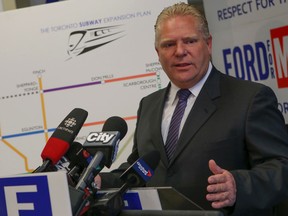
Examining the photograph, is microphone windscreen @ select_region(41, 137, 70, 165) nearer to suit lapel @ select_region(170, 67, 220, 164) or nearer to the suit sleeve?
the suit sleeve

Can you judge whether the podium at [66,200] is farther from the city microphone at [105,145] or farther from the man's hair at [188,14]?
the man's hair at [188,14]

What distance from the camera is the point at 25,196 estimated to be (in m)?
1.56

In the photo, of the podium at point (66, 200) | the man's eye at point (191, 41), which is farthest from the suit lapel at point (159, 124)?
the podium at point (66, 200)

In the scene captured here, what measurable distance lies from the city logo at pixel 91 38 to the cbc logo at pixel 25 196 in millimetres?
2258

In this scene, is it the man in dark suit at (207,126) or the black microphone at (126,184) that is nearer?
the black microphone at (126,184)

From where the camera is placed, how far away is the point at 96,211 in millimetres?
1551

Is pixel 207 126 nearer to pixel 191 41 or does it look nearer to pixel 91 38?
pixel 191 41

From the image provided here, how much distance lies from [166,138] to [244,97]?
41 cm

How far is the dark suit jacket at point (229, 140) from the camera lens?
89.9 inches

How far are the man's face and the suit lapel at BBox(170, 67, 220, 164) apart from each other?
89 millimetres

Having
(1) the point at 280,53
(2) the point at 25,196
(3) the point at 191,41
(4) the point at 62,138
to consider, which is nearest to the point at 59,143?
(4) the point at 62,138

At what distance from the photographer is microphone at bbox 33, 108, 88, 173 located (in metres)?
1.77

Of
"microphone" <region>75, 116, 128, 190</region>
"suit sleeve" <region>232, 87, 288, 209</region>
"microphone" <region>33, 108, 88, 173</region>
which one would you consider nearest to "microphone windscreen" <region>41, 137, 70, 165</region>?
"microphone" <region>33, 108, 88, 173</region>

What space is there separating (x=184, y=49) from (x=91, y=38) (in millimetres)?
1413
